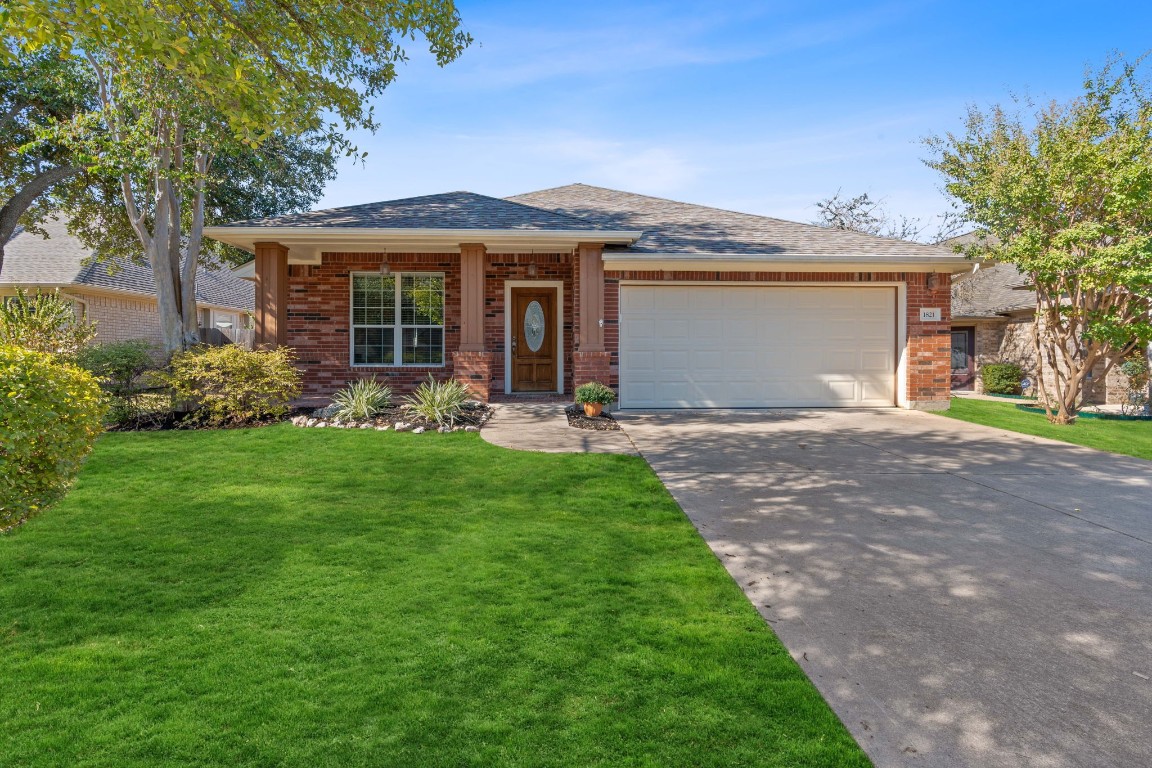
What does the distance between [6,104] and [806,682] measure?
1811cm

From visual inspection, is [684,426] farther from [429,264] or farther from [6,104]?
[6,104]

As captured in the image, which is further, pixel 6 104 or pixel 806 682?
pixel 6 104

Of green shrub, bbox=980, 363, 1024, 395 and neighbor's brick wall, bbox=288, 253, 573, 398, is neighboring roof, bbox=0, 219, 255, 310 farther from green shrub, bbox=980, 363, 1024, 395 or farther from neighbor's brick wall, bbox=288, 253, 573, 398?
green shrub, bbox=980, 363, 1024, 395

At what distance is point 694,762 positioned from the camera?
7.63 ft

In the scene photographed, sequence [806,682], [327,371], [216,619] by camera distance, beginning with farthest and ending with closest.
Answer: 1. [327,371]
2. [216,619]
3. [806,682]

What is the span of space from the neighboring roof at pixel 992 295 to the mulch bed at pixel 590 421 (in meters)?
13.4

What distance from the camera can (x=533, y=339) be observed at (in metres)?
13.5

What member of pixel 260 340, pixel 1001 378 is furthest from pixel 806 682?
pixel 1001 378

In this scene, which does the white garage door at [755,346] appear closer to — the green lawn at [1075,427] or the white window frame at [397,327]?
the green lawn at [1075,427]

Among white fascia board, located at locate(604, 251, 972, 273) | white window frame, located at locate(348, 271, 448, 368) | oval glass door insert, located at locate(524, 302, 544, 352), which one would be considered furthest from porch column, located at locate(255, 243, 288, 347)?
white fascia board, located at locate(604, 251, 972, 273)

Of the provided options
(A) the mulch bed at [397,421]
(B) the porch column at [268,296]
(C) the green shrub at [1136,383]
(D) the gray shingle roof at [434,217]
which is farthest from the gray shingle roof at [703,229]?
(B) the porch column at [268,296]

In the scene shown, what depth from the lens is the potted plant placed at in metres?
10.3

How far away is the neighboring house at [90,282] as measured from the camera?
61.3ft

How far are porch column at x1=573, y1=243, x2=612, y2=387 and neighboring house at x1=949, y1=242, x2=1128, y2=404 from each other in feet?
39.3
